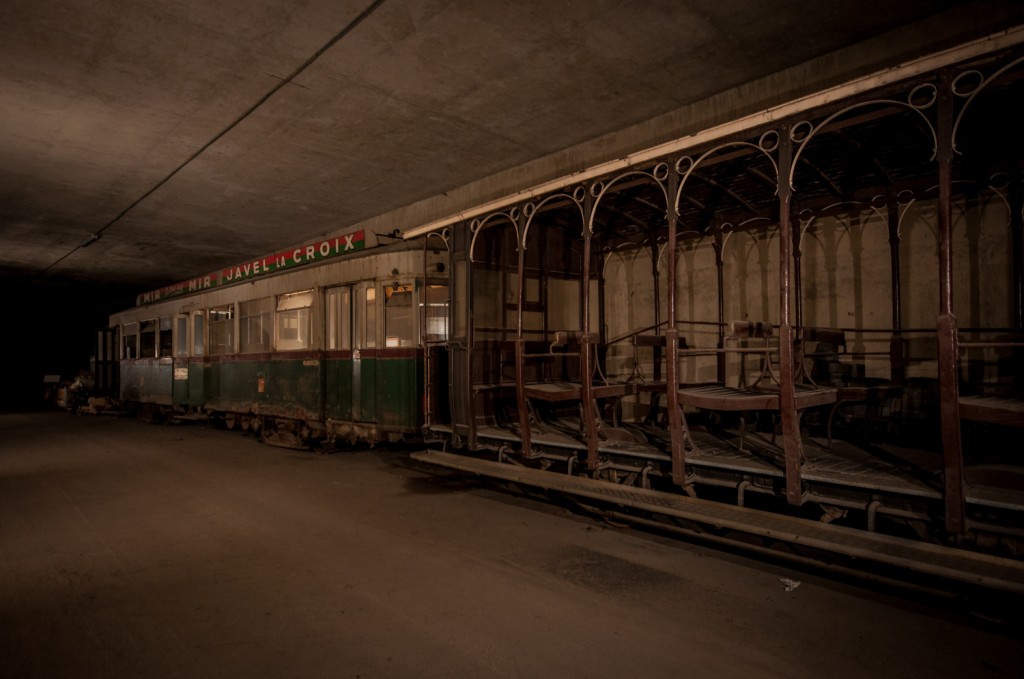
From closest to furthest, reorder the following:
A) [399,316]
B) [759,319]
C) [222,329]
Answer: [759,319] < [399,316] < [222,329]

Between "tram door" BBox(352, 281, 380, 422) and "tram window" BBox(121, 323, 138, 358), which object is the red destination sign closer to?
"tram door" BBox(352, 281, 380, 422)

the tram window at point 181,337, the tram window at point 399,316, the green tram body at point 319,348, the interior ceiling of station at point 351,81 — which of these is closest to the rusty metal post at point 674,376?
the interior ceiling of station at point 351,81

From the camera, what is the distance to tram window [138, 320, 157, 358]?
53.3 feet

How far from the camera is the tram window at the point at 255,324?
11.0 m

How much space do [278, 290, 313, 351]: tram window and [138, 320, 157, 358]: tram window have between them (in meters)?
7.87

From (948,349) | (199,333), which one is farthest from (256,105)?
(199,333)

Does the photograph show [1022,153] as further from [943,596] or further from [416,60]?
[416,60]

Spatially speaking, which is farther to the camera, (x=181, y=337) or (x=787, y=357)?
(x=181, y=337)

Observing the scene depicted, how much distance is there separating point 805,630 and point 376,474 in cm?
581

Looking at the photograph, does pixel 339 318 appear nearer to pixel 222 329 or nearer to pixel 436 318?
pixel 436 318

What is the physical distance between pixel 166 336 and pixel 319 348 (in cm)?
870

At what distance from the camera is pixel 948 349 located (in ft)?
10.2

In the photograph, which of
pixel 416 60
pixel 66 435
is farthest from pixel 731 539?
pixel 66 435

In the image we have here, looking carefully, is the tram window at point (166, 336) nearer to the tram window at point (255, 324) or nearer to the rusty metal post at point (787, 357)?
the tram window at point (255, 324)
